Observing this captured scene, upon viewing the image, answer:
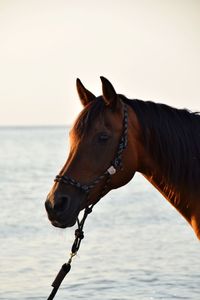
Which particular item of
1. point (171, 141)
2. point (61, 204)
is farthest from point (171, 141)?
point (61, 204)

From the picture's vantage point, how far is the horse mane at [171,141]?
4484 mm

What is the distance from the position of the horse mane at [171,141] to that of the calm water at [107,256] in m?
3.58

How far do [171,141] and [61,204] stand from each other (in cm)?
77

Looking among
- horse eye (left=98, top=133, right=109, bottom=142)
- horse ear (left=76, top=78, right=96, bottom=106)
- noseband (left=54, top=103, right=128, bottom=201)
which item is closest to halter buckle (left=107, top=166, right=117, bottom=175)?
noseband (left=54, top=103, right=128, bottom=201)

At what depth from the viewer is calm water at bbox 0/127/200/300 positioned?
8.72 meters

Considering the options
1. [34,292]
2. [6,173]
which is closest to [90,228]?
[34,292]

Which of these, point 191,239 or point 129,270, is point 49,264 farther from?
point 191,239

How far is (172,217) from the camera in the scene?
1574 centimetres

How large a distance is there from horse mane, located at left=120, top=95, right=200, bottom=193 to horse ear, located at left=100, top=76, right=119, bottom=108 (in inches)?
6.3

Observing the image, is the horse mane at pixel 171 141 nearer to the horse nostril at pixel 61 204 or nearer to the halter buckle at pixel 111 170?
the halter buckle at pixel 111 170

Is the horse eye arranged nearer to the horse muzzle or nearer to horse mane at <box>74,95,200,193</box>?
horse mane at <box>74,95,200,193</box>

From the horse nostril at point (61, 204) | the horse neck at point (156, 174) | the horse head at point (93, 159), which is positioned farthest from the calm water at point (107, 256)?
the horse nostril at point (61, 204)

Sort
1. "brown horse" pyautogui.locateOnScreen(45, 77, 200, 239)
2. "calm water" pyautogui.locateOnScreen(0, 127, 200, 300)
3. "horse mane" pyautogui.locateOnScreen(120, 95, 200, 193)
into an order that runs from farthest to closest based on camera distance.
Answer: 1. "calm water" pyautogui.locateOnScreen(0, 127, 200, 300)
2. "horse mane" pyautogui.locateOnScreen(120, 95, 200, 193)
3. "brown horse" pyautogui.locateOnScreen(45, 77, 200, 239)

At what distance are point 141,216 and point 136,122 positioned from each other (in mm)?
11383
